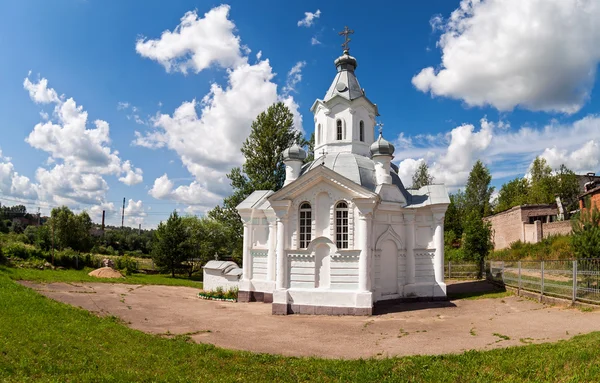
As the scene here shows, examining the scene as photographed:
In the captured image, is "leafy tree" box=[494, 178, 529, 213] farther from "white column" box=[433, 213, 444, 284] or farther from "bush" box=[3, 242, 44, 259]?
"bush" box=[3, 242, 44, 259]

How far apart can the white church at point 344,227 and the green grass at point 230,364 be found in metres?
6.80

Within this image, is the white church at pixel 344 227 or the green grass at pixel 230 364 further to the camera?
the white church at pixel 344 227

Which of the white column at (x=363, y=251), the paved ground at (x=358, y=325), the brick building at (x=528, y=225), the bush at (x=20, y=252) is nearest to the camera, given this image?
the paved ground at (x=358, y=325)

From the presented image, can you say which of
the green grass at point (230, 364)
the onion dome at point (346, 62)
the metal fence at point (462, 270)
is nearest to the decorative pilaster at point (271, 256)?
the green grass at point (230, 364)

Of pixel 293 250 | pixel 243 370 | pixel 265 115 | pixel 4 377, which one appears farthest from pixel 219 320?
pixel 265 115

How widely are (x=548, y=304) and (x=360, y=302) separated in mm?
7246

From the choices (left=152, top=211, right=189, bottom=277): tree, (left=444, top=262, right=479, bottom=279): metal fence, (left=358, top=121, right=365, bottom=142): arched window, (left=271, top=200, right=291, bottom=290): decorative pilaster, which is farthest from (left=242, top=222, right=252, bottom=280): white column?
(left=152, top=211, right=189, bottom=277): tree

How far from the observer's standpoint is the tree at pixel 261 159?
31.8m

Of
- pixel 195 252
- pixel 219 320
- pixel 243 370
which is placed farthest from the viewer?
pixel 195 252

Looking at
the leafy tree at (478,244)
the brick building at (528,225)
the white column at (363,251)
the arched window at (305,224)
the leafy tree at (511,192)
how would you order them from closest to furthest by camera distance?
the white column at (363,251) < the arched window at (305,224) < the leafy tree at (478,244) < the brick building at (528,225) < the leafy tree at (511,192)

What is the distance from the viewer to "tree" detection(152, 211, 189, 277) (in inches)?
1364

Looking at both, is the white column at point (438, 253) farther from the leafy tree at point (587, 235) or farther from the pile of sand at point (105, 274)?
the pile of sand at point (105, 274)

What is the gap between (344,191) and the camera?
15.8 metres

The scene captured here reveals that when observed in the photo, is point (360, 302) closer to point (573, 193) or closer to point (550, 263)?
point (550, 263)
